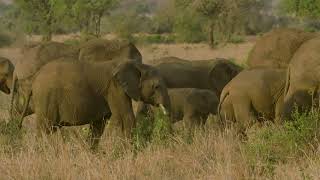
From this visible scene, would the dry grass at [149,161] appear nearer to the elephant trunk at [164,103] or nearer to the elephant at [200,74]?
the elephant trunk at [164,103]

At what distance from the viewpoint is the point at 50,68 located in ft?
30.4

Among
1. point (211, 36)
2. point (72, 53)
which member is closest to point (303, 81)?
point (72, 53)

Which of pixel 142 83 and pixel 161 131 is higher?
pixel 142 83

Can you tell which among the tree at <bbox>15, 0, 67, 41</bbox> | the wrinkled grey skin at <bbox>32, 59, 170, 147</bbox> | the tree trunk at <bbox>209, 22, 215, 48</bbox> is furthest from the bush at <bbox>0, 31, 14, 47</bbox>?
the wrinkled grey skin at <bbox>32, 59, 170, 147</bbox>

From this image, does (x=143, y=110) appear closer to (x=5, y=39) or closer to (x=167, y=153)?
(x=167, y=153)

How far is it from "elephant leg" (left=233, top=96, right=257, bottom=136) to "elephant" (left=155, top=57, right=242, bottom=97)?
3.10 metres

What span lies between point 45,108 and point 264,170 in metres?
3.24

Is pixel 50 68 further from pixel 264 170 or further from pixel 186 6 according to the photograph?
pixel 186 6

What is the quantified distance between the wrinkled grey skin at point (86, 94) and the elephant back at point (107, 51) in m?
3.32

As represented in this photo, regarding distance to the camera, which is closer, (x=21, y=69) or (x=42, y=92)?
(x=42, y=92)

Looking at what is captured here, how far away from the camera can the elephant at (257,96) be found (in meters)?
10.1

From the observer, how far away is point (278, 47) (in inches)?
418

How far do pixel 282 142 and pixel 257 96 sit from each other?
236cm

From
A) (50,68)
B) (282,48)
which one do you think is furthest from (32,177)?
(282,48)
